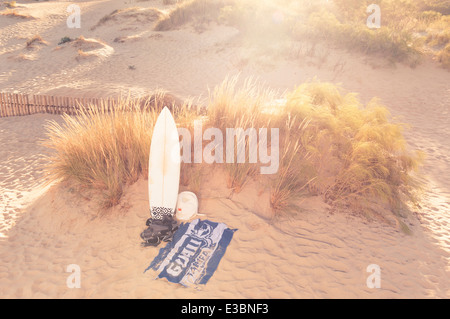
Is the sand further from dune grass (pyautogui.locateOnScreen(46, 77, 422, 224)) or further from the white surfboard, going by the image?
the white surfboard

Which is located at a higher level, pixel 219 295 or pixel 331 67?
pixel 331 67

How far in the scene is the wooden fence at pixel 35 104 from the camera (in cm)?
836

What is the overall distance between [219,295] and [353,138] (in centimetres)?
318

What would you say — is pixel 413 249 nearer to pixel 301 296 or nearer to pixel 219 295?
pixel 301 296

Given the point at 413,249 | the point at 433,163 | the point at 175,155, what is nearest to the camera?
the point at 413,249

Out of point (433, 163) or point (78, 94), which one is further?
point (78, 94)

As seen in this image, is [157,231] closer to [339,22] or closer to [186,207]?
[186,207]

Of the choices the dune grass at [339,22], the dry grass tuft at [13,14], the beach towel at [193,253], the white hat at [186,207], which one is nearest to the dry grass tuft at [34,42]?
the dune grass at [339,22]

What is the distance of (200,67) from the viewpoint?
1246 cm

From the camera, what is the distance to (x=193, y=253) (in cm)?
345

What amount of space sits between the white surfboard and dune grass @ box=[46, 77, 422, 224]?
37cm

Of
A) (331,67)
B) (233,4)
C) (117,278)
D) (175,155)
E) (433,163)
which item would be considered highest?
(233,4)

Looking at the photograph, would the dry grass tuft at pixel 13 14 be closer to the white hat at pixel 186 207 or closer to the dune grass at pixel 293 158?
the dune grass at pixel 293 158

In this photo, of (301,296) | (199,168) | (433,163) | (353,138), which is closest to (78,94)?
(199,168)
